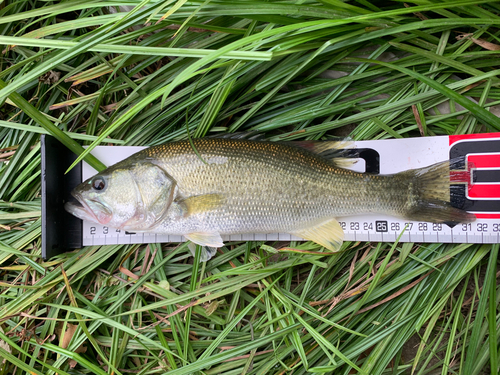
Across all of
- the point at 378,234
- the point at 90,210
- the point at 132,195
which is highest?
the point at 132,195

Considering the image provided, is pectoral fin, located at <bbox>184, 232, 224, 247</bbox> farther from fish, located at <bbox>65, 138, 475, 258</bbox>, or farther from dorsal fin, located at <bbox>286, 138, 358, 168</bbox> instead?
dorsal fin, located at <bbox>286, 138, 358, 168</bbox>

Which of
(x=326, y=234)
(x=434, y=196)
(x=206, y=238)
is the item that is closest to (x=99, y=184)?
(x=206, y=238)

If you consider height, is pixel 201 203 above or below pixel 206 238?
above

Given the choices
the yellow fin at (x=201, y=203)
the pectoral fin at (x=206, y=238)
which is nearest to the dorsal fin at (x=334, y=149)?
the yellow fin at (x=201, y=203)

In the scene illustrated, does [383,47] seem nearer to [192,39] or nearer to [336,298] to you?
[192,39]

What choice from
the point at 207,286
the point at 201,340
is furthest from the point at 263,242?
the point at 201,340

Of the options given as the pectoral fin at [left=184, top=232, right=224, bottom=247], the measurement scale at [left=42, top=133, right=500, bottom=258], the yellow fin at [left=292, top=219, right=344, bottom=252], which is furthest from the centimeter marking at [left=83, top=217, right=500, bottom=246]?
the pectoral fin at [left=184, top=232, right=224, bottom=247]

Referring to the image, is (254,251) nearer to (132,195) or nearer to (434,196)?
(132,195)
